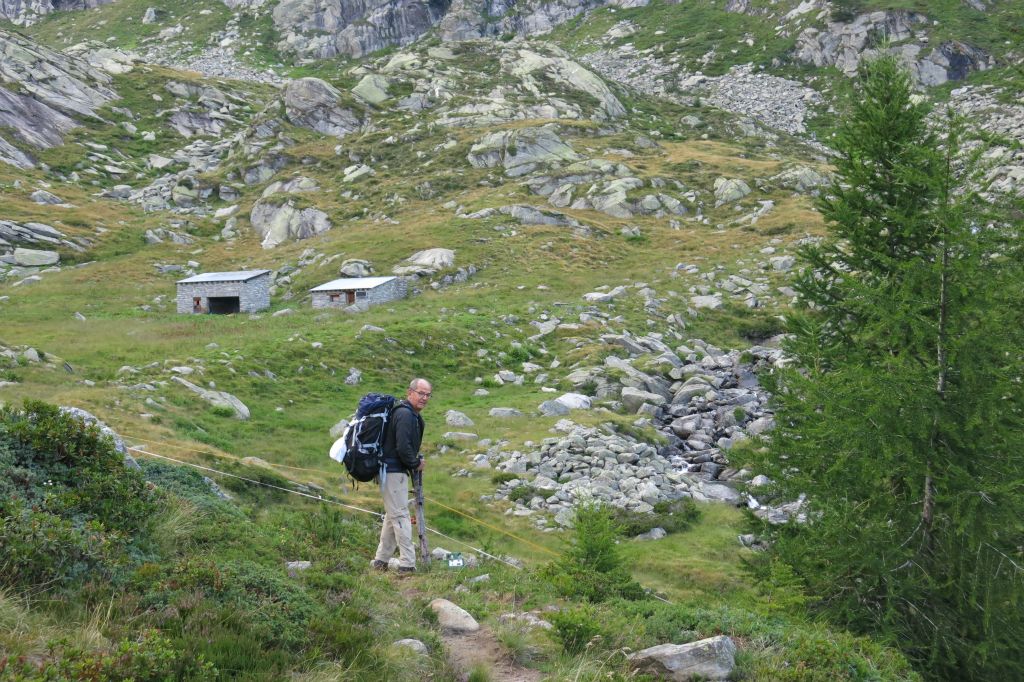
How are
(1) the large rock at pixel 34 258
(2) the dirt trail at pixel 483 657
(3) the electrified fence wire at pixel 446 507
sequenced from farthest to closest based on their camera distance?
(1) the large rock at pixel 34 258, (3) the electrified fence wire at pixel 446 507, (2) the dirt trail at pixel 483 657

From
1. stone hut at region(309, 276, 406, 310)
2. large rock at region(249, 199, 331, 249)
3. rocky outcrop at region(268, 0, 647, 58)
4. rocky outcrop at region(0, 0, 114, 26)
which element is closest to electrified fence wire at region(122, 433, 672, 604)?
stone hut at region(309, 276, 406, 310)

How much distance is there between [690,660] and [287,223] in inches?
2456

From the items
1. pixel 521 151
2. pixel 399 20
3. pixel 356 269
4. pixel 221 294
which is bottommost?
pixel 221 294

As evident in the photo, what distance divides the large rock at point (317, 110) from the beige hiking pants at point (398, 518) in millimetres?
85007

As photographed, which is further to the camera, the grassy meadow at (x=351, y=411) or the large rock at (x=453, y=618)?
the large rock at (x=453, y=618)

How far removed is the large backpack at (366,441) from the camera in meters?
9.82

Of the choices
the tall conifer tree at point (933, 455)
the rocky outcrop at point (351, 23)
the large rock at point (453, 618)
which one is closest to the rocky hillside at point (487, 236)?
the tall conifer tree at point (933, 455)

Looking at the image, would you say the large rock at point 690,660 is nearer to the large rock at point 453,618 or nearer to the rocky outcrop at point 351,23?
the large rock at point 453,618

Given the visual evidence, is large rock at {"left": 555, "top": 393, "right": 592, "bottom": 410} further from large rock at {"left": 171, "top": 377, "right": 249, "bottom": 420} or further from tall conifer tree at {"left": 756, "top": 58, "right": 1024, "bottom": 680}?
tall conifer tree at {"left": 756, "top": 58, "right": 1024, "bottom": 680}

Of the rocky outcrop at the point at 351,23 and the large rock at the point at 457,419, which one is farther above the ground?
the rocky outcrop at the point at 351,23

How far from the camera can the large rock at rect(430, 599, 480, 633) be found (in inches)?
323

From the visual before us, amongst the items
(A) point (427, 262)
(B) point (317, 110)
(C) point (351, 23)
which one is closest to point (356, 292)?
(A) point (427, 262)

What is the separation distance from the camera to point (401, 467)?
998cm

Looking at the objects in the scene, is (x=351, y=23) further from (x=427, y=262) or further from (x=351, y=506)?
(x=351, y=506)
